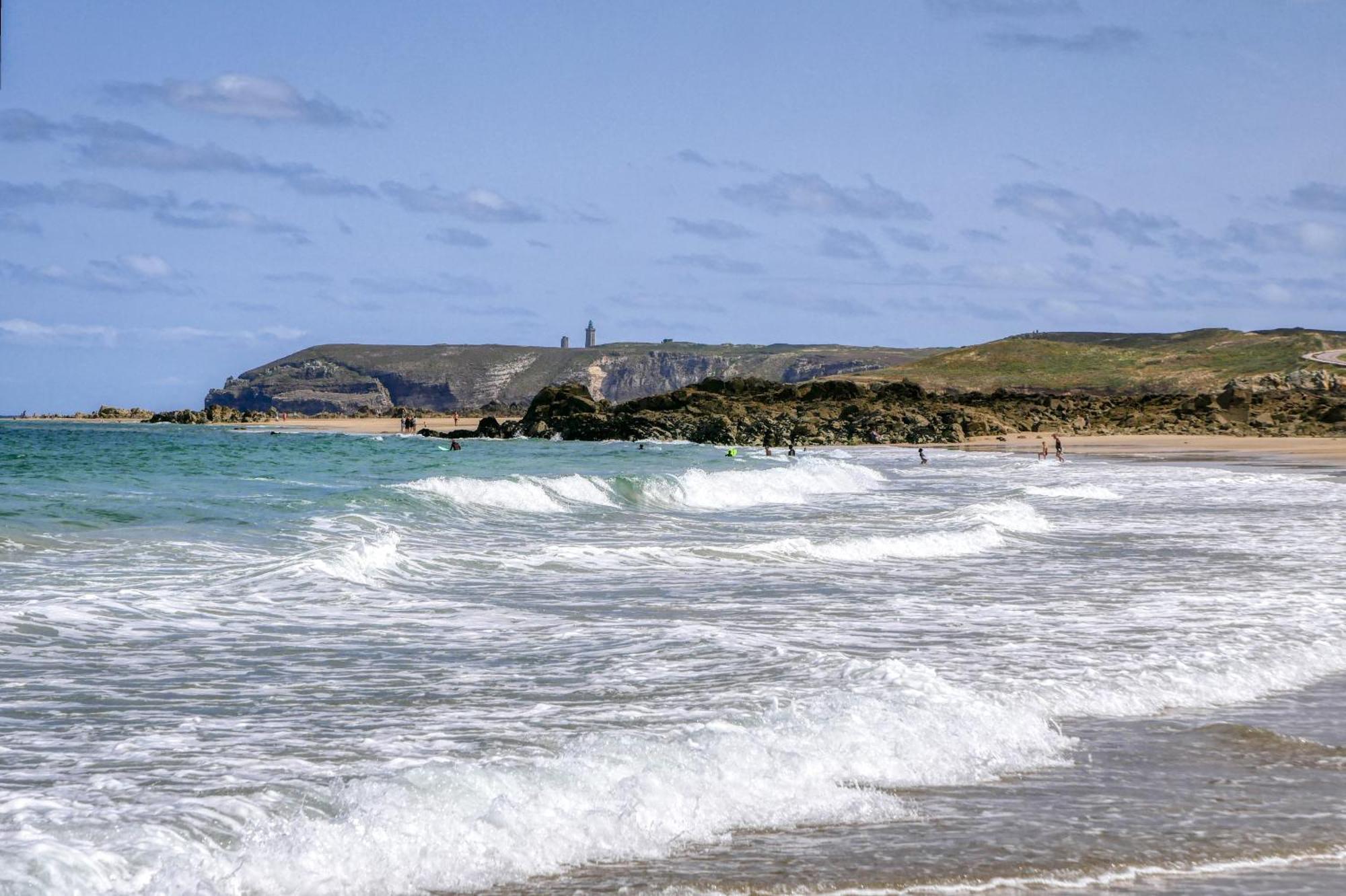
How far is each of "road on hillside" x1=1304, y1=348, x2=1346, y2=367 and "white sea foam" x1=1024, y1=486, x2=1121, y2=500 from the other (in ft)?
284

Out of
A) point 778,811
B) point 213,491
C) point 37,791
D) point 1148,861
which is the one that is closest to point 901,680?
point 778,811

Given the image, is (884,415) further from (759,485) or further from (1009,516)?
(1009,516)

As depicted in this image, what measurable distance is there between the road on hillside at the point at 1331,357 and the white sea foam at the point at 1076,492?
8660 centimetres

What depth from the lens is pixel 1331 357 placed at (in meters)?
114

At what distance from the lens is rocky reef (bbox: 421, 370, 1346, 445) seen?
71250mm

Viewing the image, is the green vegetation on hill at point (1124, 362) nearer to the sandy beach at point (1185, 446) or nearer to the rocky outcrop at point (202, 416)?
the sandy beach at point (1185, 446)

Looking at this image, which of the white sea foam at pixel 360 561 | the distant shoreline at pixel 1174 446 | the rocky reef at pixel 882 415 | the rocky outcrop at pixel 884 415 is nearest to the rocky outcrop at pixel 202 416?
the rocky reef at pixel 882 415

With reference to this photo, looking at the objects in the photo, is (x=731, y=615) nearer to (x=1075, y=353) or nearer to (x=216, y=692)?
(x=216, y=692)

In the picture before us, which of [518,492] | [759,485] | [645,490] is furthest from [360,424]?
[518,492]

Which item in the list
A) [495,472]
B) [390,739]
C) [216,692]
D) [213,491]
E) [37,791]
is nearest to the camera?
[37,791]

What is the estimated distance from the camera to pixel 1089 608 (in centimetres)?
1234

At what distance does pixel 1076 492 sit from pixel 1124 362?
10579 centimetres

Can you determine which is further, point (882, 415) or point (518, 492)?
point (882, 415)

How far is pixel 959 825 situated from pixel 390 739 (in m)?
3.03
